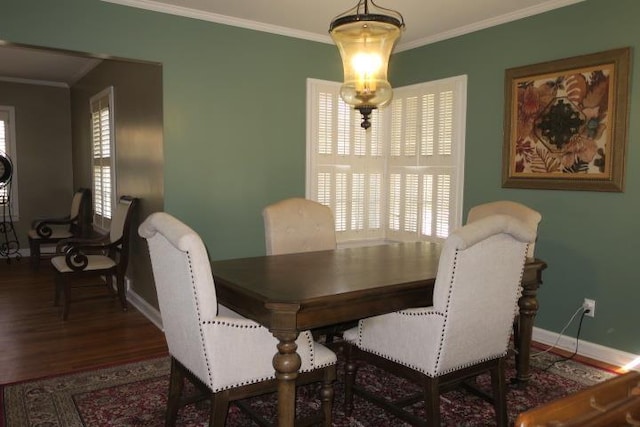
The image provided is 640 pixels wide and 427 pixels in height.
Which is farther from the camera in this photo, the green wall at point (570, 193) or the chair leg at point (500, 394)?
the green wall at point (570, 193)

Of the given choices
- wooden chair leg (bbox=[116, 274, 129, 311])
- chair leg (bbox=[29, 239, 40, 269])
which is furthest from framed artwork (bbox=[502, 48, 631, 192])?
chair leg (bbox=[29, 239, 40, 269])

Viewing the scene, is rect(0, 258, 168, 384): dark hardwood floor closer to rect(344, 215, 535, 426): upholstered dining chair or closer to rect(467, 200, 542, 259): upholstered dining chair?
rect(344, 215, 535, 426): upholstered dining chair

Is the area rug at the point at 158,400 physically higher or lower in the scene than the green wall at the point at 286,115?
lower

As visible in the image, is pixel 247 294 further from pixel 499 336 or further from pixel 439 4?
pixel 439 4

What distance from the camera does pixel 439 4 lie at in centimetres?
357

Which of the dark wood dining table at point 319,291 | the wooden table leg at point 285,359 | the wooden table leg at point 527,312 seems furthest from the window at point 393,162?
the wooden table leg at point 285,359

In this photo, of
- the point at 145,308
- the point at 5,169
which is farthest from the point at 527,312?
the point at 5,169

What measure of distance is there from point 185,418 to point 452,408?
1372 millimetres

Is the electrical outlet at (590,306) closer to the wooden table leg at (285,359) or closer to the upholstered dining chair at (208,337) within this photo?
the upholstered dining chair at (208,337)

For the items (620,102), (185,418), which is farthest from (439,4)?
(185,418)

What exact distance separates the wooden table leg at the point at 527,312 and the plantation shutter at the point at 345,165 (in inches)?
86.5

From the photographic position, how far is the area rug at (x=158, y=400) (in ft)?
8.21

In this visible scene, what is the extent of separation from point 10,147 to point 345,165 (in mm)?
5009

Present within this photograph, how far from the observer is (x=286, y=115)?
4375mm
